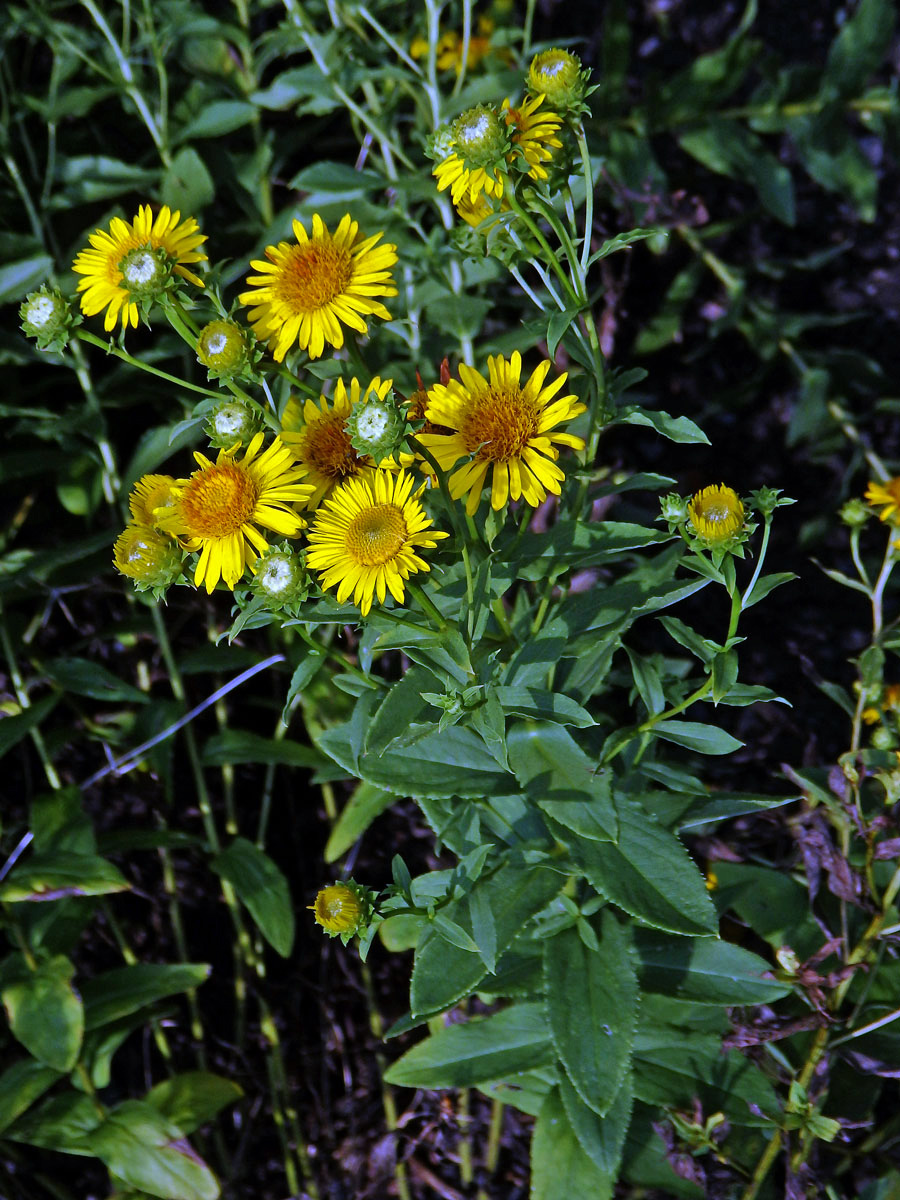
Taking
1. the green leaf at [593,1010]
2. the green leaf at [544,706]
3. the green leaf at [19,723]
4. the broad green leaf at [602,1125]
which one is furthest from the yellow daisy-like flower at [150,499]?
the broad green leaf at [602,1125]

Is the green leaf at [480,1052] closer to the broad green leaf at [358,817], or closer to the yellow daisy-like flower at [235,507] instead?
the broad green leaf at [358,817]

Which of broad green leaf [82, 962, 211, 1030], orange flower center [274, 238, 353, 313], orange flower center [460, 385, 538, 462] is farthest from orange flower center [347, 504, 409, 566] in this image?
broad green leaf [82, 962, 211, 1030]

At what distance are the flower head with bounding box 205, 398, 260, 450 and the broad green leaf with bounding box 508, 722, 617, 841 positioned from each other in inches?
15.9

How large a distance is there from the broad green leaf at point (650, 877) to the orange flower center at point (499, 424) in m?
0.40

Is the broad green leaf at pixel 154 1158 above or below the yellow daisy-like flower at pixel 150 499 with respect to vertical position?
below

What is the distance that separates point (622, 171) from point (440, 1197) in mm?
1595

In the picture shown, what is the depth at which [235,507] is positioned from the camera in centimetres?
86

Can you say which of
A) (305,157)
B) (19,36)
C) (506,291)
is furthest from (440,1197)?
(19,36)

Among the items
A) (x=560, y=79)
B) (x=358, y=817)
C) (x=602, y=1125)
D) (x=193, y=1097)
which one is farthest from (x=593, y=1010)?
(x=560, y=79)

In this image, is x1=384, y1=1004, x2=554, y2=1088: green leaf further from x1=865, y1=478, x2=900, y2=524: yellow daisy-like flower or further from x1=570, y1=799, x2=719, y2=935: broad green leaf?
x1=865, y1=478, x2=900, y2=524: yellow daisy-like flower

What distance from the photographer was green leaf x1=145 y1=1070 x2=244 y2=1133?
1.36 metres

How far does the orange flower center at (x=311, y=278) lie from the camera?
3.11 ft

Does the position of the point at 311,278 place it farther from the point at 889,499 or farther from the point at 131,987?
the point at 131,987

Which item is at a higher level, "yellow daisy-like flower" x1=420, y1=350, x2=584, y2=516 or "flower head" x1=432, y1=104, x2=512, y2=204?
"flower head" x1=432, y1=104, x2=512, y2=204
